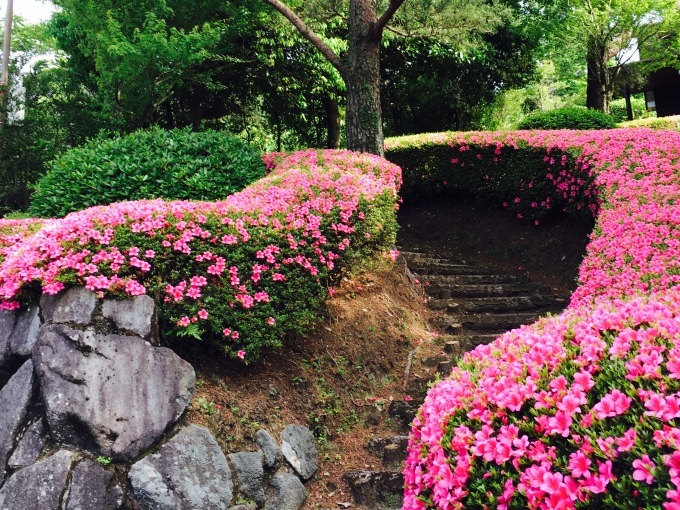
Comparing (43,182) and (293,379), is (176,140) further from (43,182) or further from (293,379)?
(293,379)

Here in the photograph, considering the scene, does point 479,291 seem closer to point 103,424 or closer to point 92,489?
point 103,424

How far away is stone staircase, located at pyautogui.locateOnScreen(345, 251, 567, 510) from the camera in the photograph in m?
4.81

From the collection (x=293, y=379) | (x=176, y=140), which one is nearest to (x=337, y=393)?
(x=293, y=379)

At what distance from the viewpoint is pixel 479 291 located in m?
8.21

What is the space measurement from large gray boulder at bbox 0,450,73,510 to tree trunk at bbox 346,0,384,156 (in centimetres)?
643

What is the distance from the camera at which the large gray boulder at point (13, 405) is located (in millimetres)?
4051

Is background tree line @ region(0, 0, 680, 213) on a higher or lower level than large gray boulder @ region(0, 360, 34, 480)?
higher

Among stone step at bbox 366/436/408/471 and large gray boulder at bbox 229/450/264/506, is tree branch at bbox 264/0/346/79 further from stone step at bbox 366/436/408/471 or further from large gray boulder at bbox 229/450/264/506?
large gray boulder at bbox 229/450/264/506

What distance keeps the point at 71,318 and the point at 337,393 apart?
2.43 meters

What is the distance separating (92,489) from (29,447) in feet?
1.76

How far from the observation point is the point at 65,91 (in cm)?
1128

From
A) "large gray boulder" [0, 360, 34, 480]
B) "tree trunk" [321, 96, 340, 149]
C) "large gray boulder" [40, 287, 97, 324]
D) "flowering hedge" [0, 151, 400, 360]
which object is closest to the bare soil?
"flowering hedge" [0, 151, 400, 360]

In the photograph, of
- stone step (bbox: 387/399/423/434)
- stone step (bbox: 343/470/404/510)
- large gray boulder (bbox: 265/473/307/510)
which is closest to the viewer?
large gray boulder (bbox: 265/473/307/510)

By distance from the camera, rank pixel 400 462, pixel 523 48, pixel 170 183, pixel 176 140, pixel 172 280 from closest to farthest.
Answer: pixel 172 280 → pixel 400 462 → pixel 170 183 → pixel 176 140 → pixel 523 48
